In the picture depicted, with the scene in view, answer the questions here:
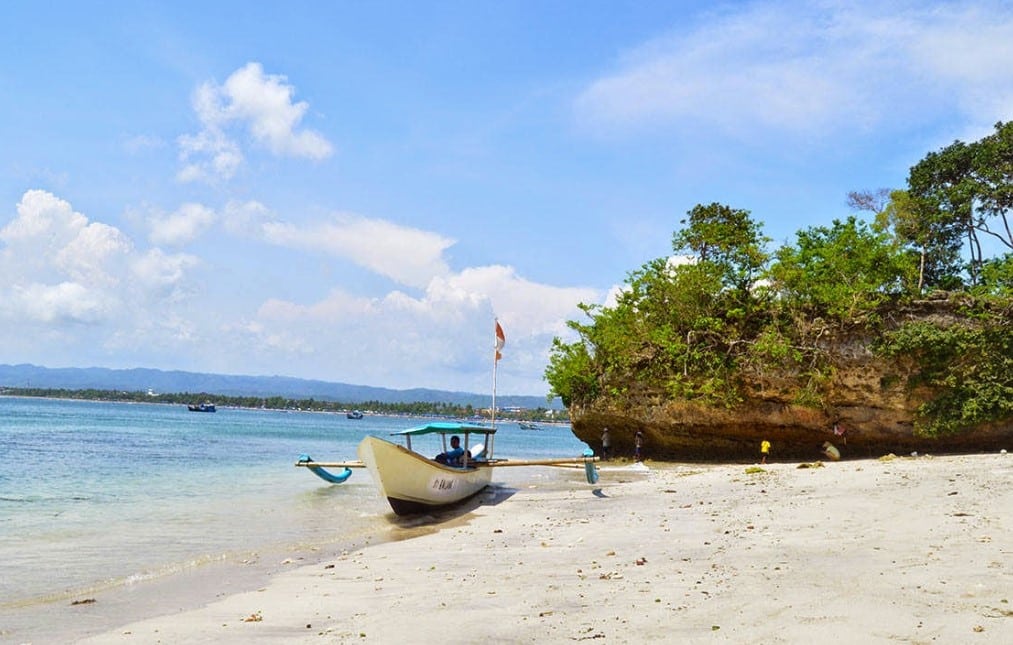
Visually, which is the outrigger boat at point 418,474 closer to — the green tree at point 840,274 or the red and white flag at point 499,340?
the red and white flag at point 499,340

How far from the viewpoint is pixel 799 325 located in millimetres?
25688

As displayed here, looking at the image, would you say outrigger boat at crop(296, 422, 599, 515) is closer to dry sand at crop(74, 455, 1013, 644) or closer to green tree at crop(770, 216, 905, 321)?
dry sand at crop(74, 455, 1013, 644)

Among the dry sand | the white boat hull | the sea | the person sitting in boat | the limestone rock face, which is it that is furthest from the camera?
the limestone rock face

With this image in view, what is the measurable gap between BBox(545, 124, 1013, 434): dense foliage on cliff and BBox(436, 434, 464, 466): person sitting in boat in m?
10.8

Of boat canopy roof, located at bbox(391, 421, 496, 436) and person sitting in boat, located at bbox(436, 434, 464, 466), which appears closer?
boat canopy roof, located at bbox(391, 421, 496, 436)

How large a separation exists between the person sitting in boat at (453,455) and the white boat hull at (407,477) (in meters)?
1.23

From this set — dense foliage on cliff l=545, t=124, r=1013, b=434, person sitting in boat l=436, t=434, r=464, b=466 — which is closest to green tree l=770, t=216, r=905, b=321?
dense foliage on cliff l=545, t=124, r=1013, b=434

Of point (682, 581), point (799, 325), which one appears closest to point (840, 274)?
point (799, 325)

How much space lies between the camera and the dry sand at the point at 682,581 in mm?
5766

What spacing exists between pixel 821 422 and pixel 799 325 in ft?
11.2

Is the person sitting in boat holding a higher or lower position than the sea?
higher

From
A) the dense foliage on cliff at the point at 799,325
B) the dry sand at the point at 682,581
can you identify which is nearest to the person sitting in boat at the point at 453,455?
the dry sand at the point at 682,581

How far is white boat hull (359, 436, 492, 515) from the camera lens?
14742 mm

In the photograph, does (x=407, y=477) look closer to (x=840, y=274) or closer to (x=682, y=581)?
(x=682, y=581)
